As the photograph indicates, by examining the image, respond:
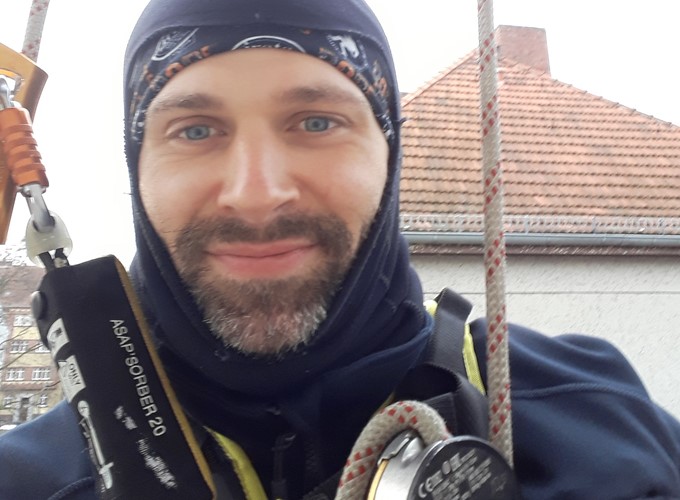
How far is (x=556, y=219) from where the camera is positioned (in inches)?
116

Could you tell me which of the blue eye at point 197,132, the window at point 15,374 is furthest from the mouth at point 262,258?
the window at point 15,374

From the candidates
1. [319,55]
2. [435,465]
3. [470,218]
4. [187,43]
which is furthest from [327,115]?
[470,218]

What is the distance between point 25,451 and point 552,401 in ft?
2.10

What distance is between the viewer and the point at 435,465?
581mm

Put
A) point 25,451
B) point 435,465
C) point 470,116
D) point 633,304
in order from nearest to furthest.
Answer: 1. point 435,465
2. point 25,451
3. point 633,304
4. point 470,116

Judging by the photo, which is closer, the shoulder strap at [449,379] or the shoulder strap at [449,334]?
the shoulder strap at [449,379]

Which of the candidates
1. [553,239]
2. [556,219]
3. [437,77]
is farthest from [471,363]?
[437,77]

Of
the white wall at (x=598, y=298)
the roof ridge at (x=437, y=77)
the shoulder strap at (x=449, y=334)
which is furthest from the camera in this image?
the roof ridge at (x=437, y=77)

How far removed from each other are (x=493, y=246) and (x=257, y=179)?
0.26 meters

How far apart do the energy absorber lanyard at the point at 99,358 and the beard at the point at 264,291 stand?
9 cm

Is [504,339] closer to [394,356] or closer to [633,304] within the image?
[394,356]

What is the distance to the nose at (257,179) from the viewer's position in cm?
75

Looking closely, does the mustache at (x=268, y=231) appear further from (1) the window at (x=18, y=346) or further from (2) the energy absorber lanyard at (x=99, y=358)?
(1) the window at (x=18, y=346)

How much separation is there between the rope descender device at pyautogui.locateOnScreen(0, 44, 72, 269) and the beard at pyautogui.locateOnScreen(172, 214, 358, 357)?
0.13m
